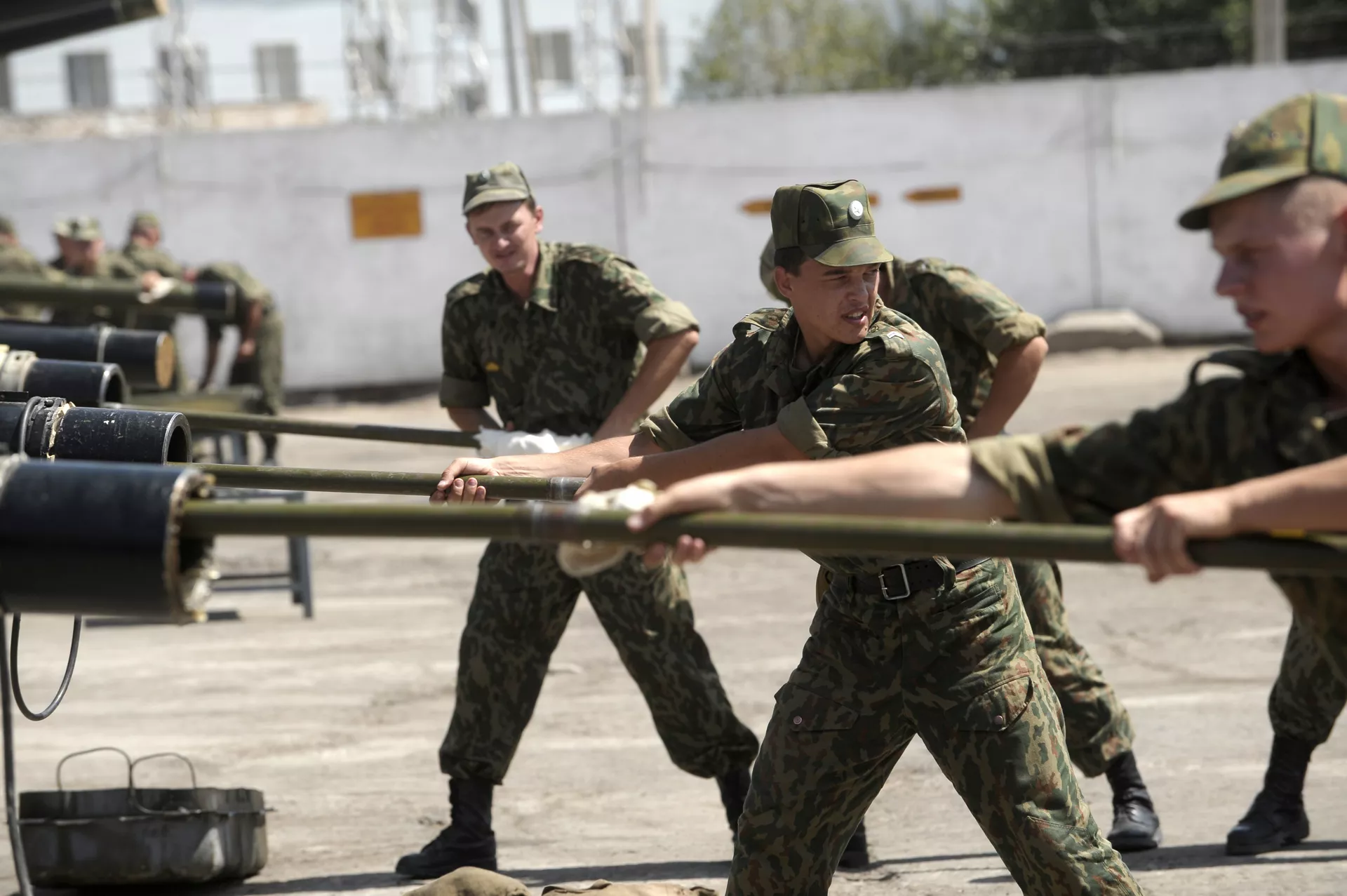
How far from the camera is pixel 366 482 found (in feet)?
13.3

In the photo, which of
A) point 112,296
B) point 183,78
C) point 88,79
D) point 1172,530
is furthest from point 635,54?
point 88,79

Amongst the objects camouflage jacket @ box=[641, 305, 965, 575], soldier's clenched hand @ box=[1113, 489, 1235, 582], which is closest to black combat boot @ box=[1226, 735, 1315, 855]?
camouflage jacket @ box=[641, 305, 965, 575]

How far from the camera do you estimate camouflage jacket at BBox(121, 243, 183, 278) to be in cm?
1419

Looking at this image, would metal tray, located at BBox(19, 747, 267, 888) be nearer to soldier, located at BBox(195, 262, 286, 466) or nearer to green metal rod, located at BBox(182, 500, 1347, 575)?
green metal rod, located at BBox(182, 500, 1347, 575)

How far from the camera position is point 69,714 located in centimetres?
714

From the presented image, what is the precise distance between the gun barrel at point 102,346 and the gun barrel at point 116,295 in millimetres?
791

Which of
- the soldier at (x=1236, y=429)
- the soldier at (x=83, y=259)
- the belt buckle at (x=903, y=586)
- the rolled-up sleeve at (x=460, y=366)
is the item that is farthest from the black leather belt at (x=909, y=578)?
the soldier at (x=83, y=259)

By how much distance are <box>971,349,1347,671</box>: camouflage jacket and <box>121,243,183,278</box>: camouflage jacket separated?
39.7 feet

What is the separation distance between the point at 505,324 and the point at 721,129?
1426 centimetres

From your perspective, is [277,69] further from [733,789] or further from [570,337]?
[733,789]

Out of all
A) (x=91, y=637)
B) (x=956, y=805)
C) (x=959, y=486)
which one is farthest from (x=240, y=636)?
(x=959, y=486)

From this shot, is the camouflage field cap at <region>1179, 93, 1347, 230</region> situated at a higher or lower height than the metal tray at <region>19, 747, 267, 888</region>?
higher

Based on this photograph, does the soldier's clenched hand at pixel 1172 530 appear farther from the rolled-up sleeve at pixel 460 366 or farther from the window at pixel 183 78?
the window at pixel 183 78

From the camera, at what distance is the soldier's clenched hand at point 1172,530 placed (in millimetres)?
2539
